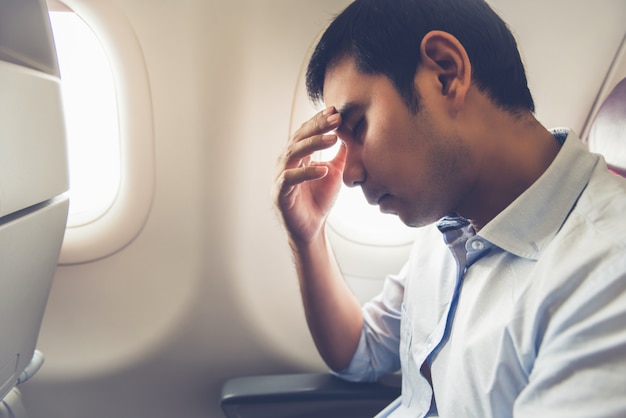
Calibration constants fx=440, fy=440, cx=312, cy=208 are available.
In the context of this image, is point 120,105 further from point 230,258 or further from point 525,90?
point 525,90

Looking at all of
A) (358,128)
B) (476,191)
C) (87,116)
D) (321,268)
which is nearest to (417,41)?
(358,128)

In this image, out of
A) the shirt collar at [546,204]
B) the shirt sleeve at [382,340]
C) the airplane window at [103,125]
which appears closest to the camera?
the shirt collar at [546,204]

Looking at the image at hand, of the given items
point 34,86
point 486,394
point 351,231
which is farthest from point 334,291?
point 34,86

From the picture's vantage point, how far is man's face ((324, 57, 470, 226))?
72 cm

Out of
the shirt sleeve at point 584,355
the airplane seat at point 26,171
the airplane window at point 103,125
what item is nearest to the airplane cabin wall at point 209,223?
the airplane window at point 103,125

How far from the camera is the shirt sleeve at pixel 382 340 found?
1089 mm

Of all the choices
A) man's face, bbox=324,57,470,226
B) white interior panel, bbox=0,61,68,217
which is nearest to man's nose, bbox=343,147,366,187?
man's face, bbox=324,57,470,226

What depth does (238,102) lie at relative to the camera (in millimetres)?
1062

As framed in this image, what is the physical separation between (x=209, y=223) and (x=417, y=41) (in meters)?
0.68

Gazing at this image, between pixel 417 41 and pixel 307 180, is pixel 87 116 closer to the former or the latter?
pixel 307 180

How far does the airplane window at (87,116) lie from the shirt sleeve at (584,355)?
3.22 ft

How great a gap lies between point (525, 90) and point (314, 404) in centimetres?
83

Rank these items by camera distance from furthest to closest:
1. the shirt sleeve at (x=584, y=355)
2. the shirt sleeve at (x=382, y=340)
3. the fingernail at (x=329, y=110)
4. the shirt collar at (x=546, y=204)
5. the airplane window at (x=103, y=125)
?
the shirt sleeve at (x=382, y=340) → the airplane window at (x=103, y=125) → the fingernail at (x=329, y=110) → the shirt collar at (x=546, y=204) → the shirt sleeve at (x=584, y=355)

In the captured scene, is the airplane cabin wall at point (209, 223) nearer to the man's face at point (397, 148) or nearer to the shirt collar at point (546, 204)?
the man's face at point (397, 148)
